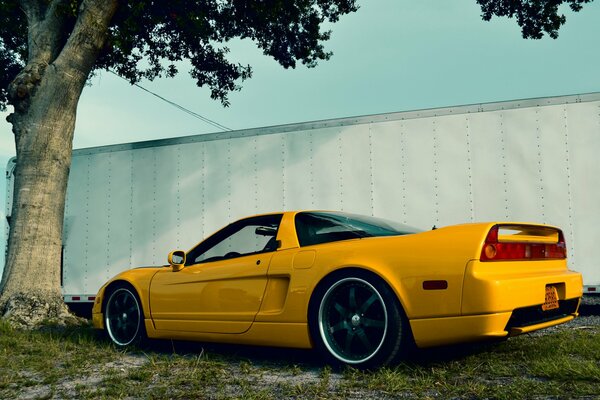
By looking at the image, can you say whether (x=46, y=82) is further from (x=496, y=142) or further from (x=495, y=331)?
(x=495, y=331)

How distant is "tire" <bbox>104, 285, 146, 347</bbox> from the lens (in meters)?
5.73

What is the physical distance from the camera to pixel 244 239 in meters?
5.68

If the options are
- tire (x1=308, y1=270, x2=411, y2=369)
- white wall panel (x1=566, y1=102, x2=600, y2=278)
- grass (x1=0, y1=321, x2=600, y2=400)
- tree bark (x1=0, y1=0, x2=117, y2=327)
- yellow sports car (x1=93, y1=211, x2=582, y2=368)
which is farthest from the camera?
tree bark (x1=0, y1=0, x2=117, y2=327)

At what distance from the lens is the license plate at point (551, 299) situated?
4223mm

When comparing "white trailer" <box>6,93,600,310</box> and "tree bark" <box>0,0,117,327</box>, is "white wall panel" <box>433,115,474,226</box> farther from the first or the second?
"tree bark" <box>0,0,117,327</box>

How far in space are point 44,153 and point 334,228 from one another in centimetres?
576

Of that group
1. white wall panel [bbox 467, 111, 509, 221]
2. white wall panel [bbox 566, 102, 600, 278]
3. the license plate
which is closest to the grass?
the license plate

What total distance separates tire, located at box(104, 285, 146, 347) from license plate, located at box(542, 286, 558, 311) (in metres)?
3.50

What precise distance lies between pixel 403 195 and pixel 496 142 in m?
1.35

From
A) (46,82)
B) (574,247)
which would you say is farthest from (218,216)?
(574,247)

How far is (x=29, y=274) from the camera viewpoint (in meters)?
8.50

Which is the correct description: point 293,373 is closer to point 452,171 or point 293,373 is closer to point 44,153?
point 452,171

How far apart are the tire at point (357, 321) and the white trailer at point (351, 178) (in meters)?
3.76

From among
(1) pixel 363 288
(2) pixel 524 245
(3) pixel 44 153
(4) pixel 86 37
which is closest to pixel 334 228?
(1) pixel 363 288
